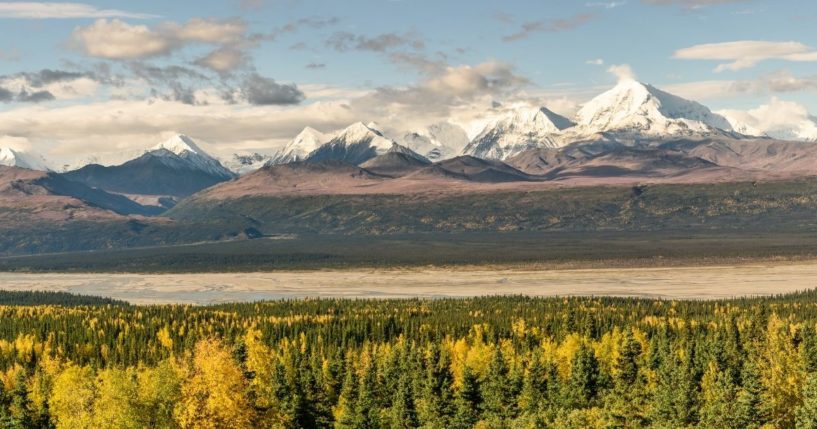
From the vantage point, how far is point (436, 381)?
133m

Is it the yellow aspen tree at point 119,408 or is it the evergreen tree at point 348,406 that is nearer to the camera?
the yellow aspen tree at point 119,408

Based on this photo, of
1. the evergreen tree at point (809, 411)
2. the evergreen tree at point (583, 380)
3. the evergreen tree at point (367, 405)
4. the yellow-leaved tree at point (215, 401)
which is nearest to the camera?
the evergreen tree at point (809, 411)

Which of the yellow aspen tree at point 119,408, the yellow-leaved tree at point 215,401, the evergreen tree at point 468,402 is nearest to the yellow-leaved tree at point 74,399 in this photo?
the yellow aspen tree at point 119,408

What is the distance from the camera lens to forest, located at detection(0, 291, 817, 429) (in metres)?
101

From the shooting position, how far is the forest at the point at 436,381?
3964 inches

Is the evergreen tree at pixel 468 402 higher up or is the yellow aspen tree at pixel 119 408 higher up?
the yellow aspen tree at pixel 119 408

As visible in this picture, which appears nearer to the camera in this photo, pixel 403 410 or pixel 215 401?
pixel 215 401

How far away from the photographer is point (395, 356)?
497 feet

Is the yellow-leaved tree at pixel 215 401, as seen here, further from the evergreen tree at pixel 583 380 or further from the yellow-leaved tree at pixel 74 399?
the evergreen tree at pixel 583 380

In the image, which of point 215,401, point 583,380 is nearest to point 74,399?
point 215,401

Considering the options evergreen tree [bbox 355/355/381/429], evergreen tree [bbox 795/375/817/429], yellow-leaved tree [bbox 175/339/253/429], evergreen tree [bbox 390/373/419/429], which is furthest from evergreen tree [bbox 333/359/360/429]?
evergreen tree [bbox 795/375/817/429]

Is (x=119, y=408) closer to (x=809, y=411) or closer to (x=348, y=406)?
(x=348, y=406)

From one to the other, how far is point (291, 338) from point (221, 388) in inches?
3955

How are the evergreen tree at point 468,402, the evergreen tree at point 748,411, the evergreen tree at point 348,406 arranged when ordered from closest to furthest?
the evergreen tree at point 748,411 → the evergreen tree at point 348,406 → the evergreen tree at point 468,402
